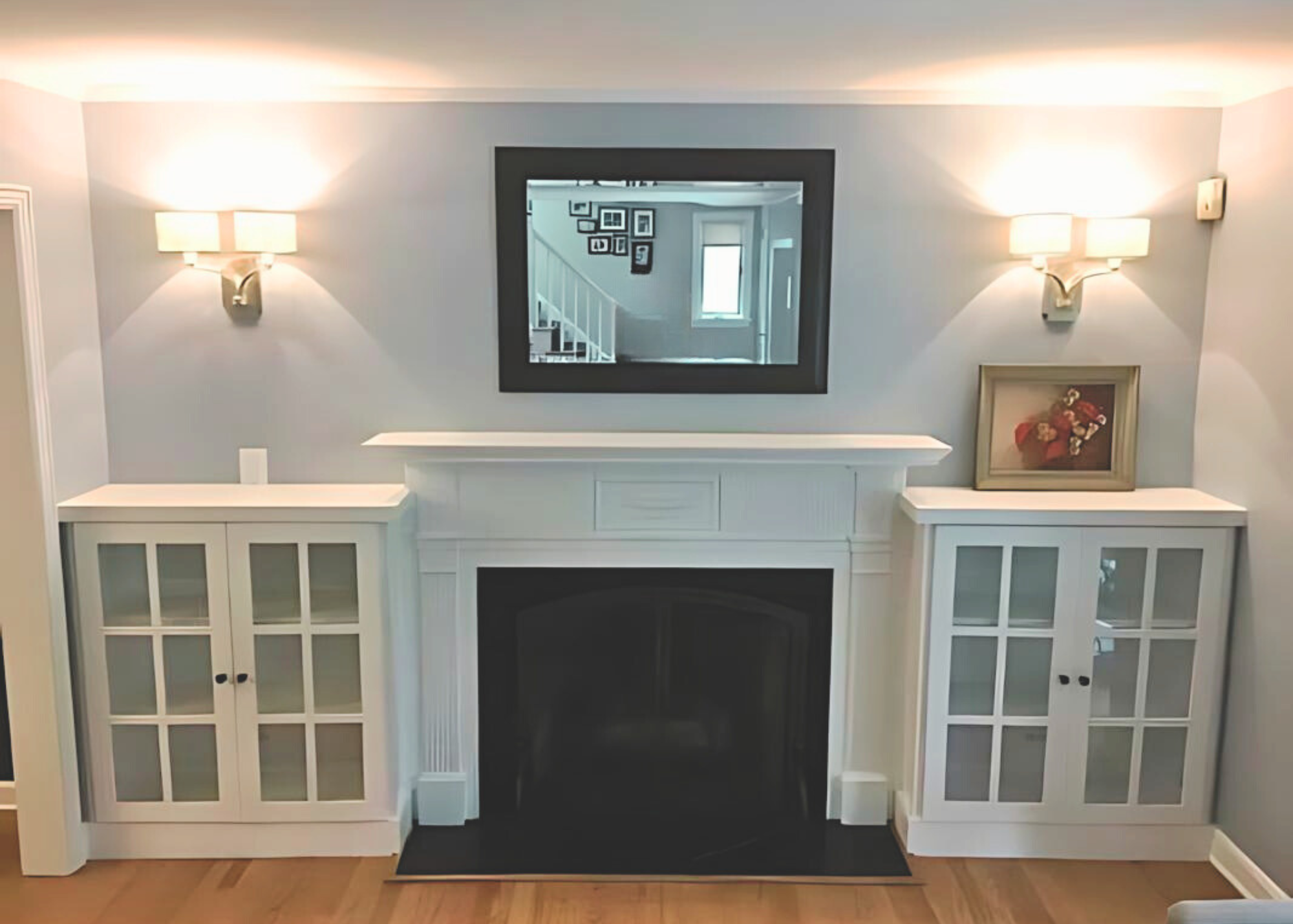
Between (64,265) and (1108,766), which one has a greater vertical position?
(64,265)

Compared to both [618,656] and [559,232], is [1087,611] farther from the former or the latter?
[559,232]

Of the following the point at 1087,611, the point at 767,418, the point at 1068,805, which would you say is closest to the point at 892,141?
the point at 767,418

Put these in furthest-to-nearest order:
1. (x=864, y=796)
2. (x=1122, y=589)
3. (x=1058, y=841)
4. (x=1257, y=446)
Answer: (x=864, y=796), (x=1058, y=841), (x=1122, y=589), (x=1257, y=446)

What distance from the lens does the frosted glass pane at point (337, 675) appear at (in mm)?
2893

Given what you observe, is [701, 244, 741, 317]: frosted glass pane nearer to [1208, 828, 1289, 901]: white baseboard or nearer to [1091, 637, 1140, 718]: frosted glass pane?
[1091, 637, 1140, 718]: frosted glass pane

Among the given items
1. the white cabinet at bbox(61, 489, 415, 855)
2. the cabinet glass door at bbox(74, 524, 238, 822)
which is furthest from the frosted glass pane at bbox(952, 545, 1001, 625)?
the cabinet glass door at bbox(74, 524, 238, 822)

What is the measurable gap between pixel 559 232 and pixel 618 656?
1.29 metres

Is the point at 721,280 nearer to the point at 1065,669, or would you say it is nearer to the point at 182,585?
the point at 1065,669

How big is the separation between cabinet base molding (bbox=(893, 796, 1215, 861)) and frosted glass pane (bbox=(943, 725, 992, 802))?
0.09 meters

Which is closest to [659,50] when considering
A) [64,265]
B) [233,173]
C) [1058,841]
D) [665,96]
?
[665,96]

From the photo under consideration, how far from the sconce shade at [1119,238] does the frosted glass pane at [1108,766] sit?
4.51ft

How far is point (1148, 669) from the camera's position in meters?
2.89

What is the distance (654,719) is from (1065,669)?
1219 millimetres

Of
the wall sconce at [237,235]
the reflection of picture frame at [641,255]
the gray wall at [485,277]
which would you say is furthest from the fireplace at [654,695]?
the wall sconce at [237,235]
